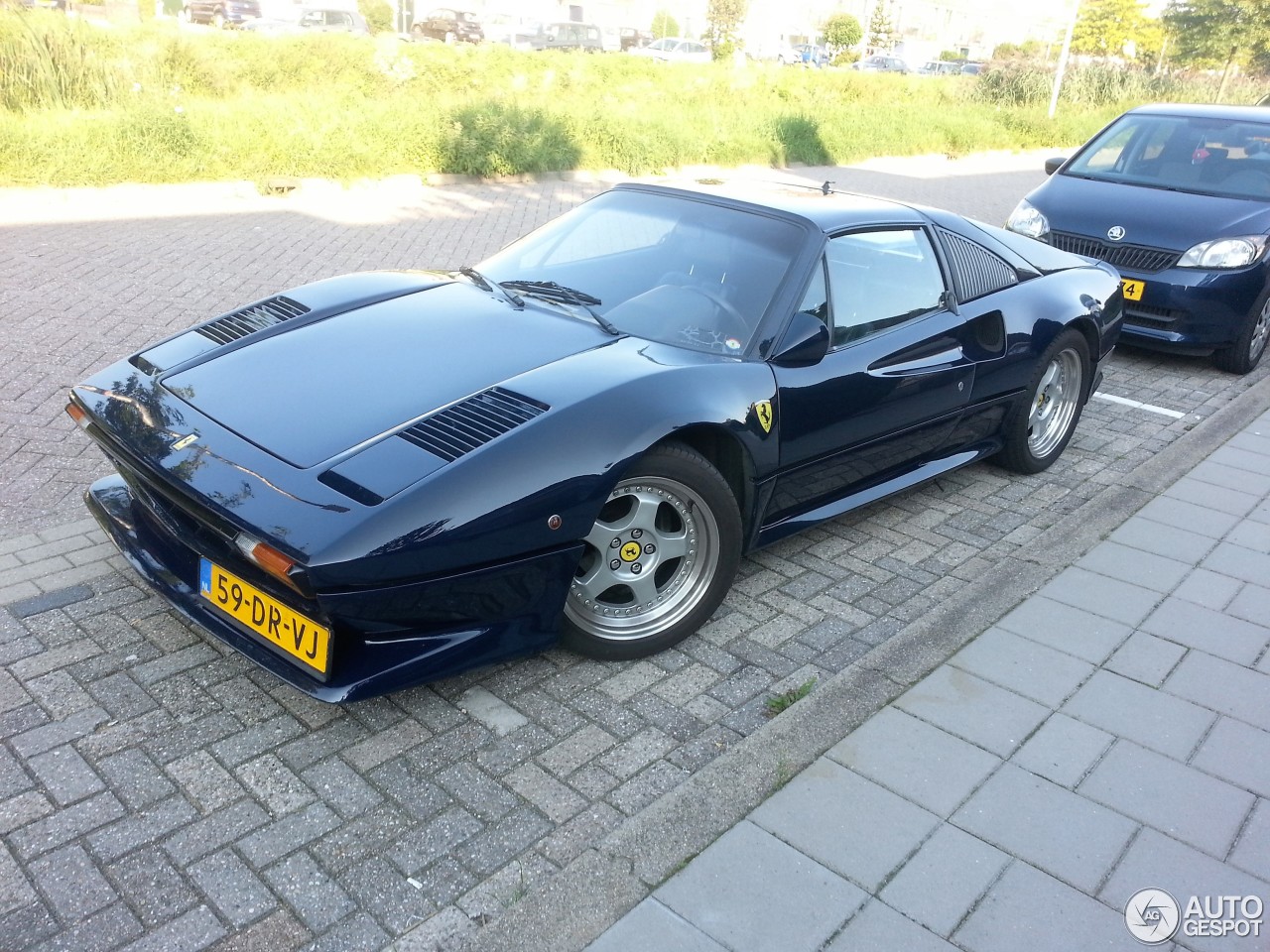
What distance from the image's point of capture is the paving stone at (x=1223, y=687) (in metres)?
3.18

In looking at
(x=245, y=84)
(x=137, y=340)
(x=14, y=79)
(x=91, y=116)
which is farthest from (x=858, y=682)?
(x=245, y=84)

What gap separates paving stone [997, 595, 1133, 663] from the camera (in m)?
3.48

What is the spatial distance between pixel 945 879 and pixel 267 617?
1814mm

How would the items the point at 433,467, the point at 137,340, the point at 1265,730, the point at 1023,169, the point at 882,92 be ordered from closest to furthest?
1. the point at 433,467
2. the point at 1265,730
3. the point at 137,340
4. the point at 1023,169
5. the point at 882,92

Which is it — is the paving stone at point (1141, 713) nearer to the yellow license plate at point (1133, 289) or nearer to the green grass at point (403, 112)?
the yellow license plate at point (1133, 289)

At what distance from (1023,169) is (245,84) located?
12.4 m

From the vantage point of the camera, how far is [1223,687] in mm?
3299

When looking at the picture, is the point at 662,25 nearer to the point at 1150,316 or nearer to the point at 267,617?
the point at 1150,316

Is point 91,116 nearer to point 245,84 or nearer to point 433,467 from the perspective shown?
point 245,84

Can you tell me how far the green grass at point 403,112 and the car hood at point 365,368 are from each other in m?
7.93

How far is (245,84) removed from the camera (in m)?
14.8

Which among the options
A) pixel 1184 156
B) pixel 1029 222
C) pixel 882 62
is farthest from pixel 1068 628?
pixel 882 62

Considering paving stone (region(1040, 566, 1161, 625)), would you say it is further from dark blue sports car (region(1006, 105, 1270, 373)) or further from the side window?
dark blue sports car (region(1006, 105, 1270, 373))

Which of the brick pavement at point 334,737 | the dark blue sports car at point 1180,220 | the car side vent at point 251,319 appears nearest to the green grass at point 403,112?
the brick pavement at point 334,737
